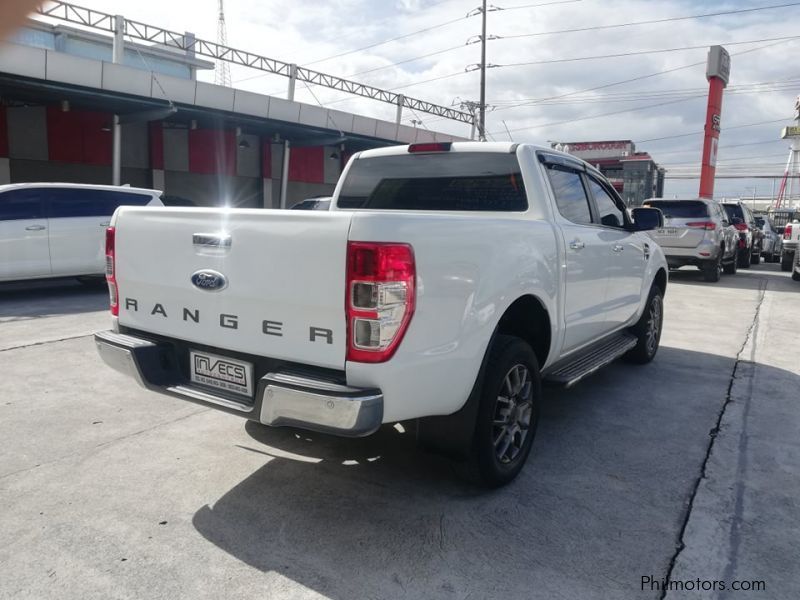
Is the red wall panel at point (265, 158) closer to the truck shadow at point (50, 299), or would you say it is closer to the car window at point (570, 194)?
the truck shadow at point (50, 299)

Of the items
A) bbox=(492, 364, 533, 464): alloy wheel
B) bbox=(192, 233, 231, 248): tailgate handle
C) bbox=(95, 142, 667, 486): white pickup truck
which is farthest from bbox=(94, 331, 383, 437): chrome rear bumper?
bbox=(492, 364, 533, 464): alloy wheel

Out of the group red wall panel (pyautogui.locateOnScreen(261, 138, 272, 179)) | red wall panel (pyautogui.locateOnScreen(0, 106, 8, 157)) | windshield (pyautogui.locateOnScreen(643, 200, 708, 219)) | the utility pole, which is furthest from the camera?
the utility pole

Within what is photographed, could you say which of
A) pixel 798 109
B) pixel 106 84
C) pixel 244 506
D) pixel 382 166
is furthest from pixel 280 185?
pixel 798 109

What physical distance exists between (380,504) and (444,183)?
216 centimetres

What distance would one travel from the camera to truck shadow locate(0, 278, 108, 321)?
8.35 meters

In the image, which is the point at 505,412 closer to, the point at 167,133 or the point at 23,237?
the point at 23,237

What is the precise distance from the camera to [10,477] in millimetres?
3377

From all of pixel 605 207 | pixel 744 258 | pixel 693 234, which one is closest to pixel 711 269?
pixel 693 234

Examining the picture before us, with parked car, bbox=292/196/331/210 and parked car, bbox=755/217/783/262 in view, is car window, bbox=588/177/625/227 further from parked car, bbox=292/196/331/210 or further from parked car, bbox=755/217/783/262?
parked car, bbox=755/217/783/262

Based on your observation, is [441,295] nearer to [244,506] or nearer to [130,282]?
[244,506]

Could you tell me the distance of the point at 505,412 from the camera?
3385 mm

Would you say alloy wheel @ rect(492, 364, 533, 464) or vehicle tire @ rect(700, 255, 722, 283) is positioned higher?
vehicle tire @ rect(700, 255, 722, 283)

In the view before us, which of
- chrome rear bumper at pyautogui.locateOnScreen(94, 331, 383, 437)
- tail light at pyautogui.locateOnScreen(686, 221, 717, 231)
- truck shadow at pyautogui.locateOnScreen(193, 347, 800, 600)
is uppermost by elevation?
tail light at pyautogui.locateOnScreen(686, 221, 717, 231)

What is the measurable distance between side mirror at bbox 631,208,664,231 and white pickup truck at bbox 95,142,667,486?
1.29 meters
